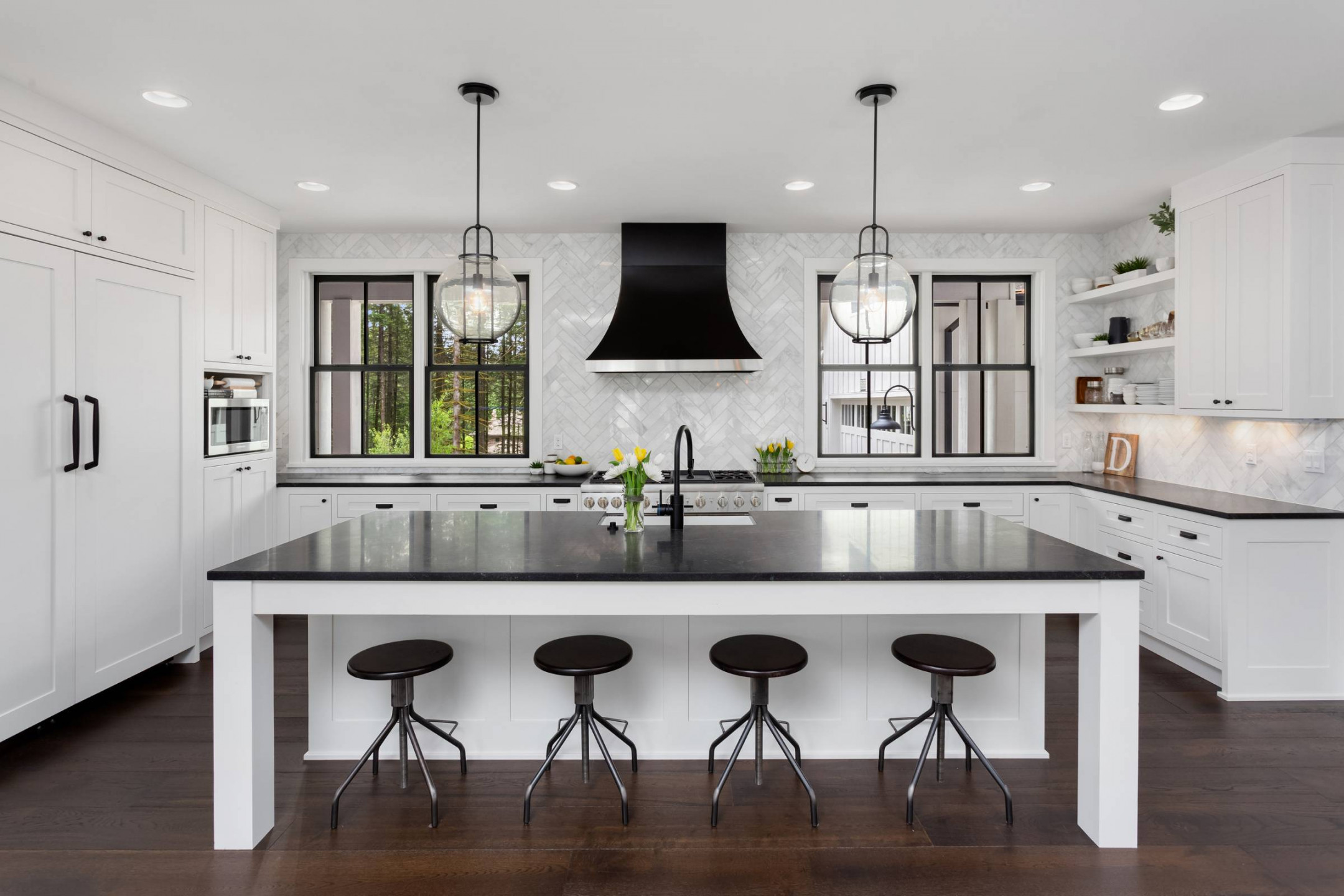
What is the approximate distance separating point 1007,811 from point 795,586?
1.06 m

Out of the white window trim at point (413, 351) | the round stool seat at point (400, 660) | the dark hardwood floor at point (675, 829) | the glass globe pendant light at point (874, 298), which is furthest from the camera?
the white window trim at point (413, 351)

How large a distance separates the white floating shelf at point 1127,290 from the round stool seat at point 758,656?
347cm

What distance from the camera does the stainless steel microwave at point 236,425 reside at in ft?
13.2

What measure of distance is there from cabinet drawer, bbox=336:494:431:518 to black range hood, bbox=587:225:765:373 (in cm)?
144

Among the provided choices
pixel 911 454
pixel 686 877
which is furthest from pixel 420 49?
pixel 911 454

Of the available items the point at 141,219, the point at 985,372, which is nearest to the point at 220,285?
the point at 141,219

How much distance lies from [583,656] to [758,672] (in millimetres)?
583

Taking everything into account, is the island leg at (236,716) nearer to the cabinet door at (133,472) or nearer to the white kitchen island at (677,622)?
the white kitchen island at (677,622)

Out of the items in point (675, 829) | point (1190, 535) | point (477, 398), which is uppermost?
point (477, 398)

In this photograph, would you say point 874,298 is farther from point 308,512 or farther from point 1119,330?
point 308,512

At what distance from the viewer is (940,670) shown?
7.36 feet

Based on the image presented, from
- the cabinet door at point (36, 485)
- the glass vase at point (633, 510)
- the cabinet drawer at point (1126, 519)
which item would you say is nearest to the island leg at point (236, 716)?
the glass vase at point (633, 510)

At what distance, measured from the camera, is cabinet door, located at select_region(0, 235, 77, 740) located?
2.79 metres

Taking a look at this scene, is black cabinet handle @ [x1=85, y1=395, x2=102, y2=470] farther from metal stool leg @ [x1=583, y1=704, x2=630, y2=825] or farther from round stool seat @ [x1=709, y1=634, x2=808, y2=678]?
round stool seat @ [x1=709, y1=634, x2=808, y2=678]
